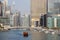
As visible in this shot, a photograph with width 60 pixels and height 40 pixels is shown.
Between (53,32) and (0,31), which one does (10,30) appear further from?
(53,32)

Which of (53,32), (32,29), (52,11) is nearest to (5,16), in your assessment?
(32,29)

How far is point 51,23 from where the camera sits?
70.1 ft

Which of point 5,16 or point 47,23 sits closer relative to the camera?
point 47,23

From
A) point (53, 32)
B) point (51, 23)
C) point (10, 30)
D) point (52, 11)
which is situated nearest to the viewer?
point (53, 32)

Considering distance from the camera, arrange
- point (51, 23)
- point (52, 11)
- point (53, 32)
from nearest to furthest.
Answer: point (53, 32) → point (51, 23) → point (52, 11)

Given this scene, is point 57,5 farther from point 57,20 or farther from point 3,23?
point 3,23

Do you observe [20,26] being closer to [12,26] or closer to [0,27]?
[12,26]

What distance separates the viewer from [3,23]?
2305cm

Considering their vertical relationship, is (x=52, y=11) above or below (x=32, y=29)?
above

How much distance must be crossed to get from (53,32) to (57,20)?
4080mm

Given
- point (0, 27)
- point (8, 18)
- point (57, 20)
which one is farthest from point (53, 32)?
point (8, 18)

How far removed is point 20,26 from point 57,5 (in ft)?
17.7

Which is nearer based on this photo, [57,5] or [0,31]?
[0,31]

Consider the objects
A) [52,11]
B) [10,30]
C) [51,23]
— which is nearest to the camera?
[51,23]
